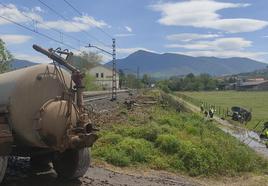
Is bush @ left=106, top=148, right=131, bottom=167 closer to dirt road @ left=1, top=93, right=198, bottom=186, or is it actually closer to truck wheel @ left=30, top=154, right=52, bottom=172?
dirt road @ left=1, top=93, right=198, bottom=186

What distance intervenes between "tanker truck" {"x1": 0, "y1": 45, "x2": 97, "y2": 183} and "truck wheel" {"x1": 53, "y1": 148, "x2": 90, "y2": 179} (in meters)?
0.91

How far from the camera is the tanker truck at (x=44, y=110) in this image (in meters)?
9.23

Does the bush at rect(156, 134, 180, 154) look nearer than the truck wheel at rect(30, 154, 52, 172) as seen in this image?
No

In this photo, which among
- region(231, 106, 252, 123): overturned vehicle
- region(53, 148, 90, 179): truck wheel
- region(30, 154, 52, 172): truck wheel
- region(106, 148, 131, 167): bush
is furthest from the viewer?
region(231, 106, 252, 123): overturned vehicle

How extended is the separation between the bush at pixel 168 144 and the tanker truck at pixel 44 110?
7.40m

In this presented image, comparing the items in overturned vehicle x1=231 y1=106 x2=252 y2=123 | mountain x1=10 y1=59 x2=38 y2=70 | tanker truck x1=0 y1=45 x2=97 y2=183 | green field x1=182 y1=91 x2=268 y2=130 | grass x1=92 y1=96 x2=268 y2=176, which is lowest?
green field x1=182 y1=91 x2=268 y2=130

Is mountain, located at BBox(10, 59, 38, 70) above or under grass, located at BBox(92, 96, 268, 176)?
above

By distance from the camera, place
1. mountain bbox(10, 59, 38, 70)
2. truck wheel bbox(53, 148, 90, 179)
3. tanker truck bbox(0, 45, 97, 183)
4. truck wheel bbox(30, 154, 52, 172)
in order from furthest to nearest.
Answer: mountain bbox(10, 59, 38, 70) → truck wheel bbox(30, 154, 52, 172) → truck wheel bbox(53, 148, 90, 179) → tanker truck bbox(0, 45, 97, 183)

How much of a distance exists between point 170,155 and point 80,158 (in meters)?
6.23

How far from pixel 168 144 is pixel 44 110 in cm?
854

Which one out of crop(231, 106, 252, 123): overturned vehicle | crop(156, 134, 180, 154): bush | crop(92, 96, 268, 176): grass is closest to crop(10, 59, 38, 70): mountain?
crop(92, 96, 268, 176): grass

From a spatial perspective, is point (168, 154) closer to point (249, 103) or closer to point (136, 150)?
point (136, 150)

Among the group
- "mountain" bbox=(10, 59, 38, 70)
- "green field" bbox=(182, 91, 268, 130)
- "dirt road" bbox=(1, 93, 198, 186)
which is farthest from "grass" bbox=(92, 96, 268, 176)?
"green field" bbox=(182, 91, 268, 130)

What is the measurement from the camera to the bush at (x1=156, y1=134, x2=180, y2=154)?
17.0m
